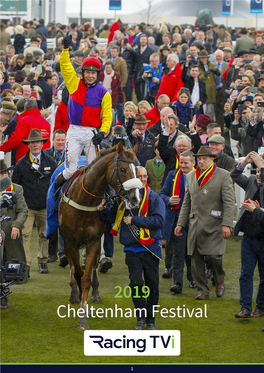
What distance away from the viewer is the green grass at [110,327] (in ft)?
18.3

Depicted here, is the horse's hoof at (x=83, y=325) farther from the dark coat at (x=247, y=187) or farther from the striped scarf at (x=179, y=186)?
the striped scarf at (x=179, y=186)

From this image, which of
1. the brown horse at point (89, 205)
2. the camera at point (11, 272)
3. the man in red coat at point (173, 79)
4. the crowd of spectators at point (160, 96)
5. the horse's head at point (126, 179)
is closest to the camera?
the horse's head at point (126, 179)

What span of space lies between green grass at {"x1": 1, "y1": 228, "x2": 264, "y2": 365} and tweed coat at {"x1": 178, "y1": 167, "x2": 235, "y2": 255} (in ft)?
2.13

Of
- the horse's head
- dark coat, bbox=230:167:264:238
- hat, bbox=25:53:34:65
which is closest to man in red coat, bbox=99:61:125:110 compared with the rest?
hat, bbox=25:53:34:65

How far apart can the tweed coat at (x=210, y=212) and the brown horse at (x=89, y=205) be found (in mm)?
1236

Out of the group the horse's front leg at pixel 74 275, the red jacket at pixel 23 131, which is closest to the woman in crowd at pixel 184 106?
the red jacket at pixel 23 131

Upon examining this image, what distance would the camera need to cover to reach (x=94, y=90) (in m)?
7.19

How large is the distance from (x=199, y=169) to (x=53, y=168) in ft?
7.11

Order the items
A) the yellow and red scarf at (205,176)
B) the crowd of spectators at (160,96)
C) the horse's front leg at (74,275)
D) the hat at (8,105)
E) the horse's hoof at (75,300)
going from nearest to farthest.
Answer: the horse's front leg at (74,275), the horse's hoof at (75,300), the yellow and red scarf at (205,176), the crowd of spectators at (160,96), the hat at (8,105)

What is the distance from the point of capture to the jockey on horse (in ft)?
23.4

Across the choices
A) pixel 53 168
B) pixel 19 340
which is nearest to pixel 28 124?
pixel 53 168

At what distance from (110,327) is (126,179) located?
154 cm

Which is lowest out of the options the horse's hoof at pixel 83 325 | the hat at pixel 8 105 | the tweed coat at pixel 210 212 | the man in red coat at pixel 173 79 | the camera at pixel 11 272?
the horse's hoof at pixel 83 325

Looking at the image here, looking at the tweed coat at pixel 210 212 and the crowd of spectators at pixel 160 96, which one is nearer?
the tweed coat at pixel 210 212
